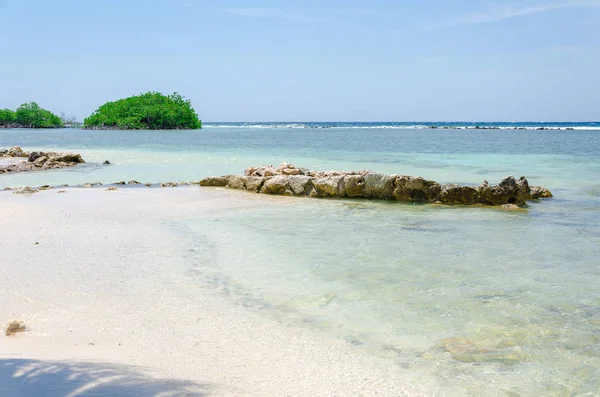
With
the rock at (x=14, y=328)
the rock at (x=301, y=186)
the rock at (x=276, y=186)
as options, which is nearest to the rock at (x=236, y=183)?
the rock at (x=276, y=186)

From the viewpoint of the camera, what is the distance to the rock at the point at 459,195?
1214 cm

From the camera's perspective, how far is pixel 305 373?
368 cm

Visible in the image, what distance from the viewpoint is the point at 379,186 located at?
13.0 metres

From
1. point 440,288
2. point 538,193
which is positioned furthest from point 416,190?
point 440,288

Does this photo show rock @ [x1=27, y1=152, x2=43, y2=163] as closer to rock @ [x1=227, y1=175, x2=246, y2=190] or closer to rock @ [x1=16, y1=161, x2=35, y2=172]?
rock @ [x1=16, y1=161, x2=35, y2=172]

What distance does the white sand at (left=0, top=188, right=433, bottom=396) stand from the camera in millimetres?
3377

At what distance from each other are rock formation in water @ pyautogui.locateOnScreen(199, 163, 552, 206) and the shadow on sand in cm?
984

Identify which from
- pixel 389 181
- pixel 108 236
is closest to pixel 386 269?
pixel 108 236

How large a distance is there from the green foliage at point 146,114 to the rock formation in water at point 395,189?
84957 millimetres

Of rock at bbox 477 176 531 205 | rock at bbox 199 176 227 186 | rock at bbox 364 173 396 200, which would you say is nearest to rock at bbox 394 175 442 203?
rock at bbox 364 173 396 200

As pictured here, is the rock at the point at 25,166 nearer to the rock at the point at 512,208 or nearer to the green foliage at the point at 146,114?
the rock at the point at 512,208

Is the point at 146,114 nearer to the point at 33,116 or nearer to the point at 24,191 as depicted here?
the point at 33,116

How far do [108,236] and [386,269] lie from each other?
4259mm

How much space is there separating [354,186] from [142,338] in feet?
31.1
